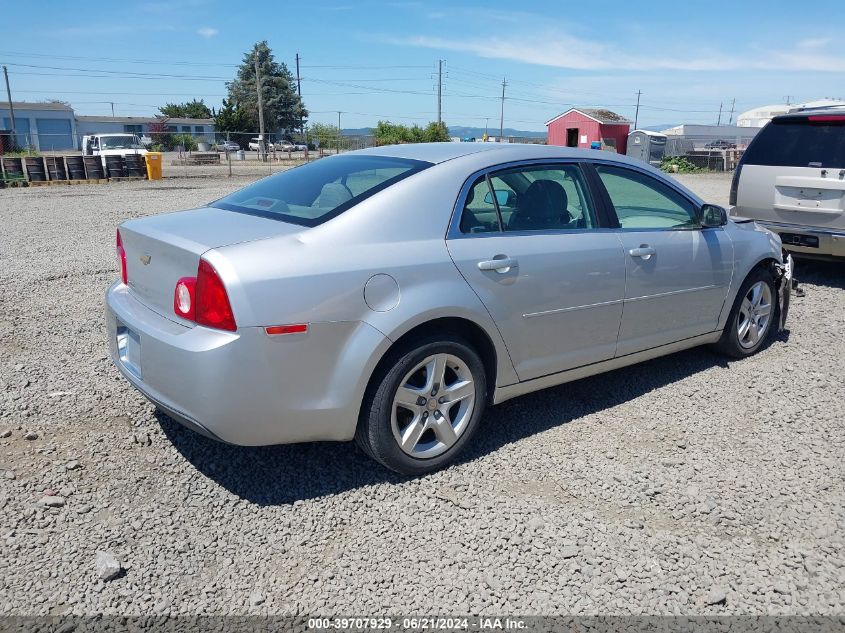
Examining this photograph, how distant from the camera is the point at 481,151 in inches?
155

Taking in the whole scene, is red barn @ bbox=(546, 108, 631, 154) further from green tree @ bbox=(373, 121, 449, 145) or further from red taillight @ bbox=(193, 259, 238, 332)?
red taillight @ bbox=(193, 259, 238, 332)

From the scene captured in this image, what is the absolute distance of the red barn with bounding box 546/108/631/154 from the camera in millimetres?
49281

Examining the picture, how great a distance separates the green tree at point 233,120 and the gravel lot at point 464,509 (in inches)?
3014

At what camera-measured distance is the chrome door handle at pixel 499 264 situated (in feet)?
11.7

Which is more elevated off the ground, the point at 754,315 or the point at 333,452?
the point at 754,315

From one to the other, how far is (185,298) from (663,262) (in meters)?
2.96

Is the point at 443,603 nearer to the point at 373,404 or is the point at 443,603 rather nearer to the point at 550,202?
the point at 373,404

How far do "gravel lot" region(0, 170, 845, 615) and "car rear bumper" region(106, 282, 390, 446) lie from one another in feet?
1.51

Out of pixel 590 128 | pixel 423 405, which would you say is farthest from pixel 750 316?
pixel 590 128

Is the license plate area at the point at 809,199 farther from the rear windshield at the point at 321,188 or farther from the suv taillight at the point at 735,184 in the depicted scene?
the rear windshield at the point at 321,188

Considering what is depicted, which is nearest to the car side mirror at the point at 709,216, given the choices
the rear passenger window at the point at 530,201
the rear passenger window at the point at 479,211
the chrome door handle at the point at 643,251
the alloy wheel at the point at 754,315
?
the chrome door handle at the point at 643,251

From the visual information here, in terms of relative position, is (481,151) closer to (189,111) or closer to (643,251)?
(643,251)

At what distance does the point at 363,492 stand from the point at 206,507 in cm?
75

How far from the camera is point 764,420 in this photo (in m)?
4.34
